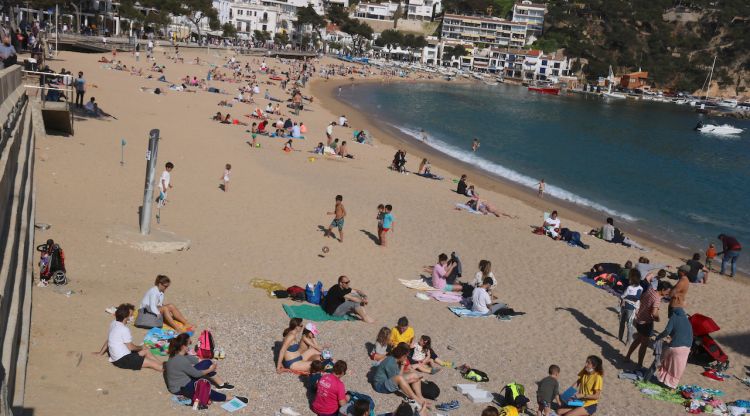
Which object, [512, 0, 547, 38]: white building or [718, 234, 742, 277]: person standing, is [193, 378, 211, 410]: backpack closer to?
[718, 234, 742, 277]: person standing

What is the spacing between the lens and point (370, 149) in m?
28.5

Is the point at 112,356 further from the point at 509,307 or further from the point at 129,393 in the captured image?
the point at 509,307

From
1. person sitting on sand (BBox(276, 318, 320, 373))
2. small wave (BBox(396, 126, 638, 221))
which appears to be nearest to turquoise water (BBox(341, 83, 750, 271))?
small wave (BBox(396, 126, 638, 221))

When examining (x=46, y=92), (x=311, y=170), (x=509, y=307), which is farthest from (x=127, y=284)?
(x=311, y=170)

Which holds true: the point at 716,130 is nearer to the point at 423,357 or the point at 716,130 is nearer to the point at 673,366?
the point at 673,366

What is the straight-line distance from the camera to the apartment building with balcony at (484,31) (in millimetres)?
143250

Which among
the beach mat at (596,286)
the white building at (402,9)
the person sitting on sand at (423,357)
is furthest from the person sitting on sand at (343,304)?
the white building at (402,9)

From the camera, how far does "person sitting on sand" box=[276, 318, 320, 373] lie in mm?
8391

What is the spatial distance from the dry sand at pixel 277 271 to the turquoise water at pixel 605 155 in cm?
659

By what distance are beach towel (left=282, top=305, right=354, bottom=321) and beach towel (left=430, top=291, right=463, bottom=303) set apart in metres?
2.15

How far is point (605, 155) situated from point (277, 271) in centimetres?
3648

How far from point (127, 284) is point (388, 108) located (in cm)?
4679

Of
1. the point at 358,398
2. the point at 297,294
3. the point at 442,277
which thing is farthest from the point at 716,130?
the point at 358,398

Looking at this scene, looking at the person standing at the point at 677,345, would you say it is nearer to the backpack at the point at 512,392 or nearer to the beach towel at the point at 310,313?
the backpack at the point at 512,392
